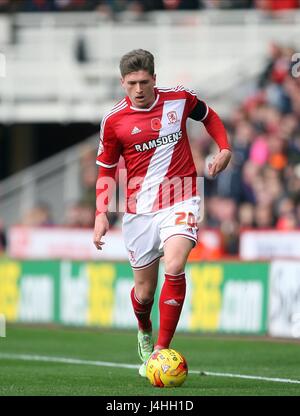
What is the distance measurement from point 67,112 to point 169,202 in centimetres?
1678

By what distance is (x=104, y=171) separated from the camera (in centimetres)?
1063

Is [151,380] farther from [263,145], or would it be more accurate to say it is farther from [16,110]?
[16,110]

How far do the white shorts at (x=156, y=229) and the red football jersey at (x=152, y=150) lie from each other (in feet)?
0.25

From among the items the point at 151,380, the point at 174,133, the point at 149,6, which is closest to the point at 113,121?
the point at 174,133

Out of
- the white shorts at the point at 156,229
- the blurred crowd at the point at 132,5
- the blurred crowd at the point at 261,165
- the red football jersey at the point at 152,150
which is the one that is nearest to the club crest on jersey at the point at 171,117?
the red football jersey at the point at 152,150

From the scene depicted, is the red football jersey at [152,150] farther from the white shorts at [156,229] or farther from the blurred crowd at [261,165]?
the blurred crowd at [261,165]

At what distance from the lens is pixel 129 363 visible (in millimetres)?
12742

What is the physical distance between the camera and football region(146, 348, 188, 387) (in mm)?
9828

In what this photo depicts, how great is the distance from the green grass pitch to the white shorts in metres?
1.05

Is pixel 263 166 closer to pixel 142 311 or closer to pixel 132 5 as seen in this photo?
pixel 132 5

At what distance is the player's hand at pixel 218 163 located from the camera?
1015 cm

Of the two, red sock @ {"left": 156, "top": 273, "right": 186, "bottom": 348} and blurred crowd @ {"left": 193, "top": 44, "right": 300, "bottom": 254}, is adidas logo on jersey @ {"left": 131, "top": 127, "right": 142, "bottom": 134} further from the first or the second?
blurred crowd @ {"left": 193, "top": 44, "right": 300, "bottom": 254}

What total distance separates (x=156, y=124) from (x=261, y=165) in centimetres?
963
